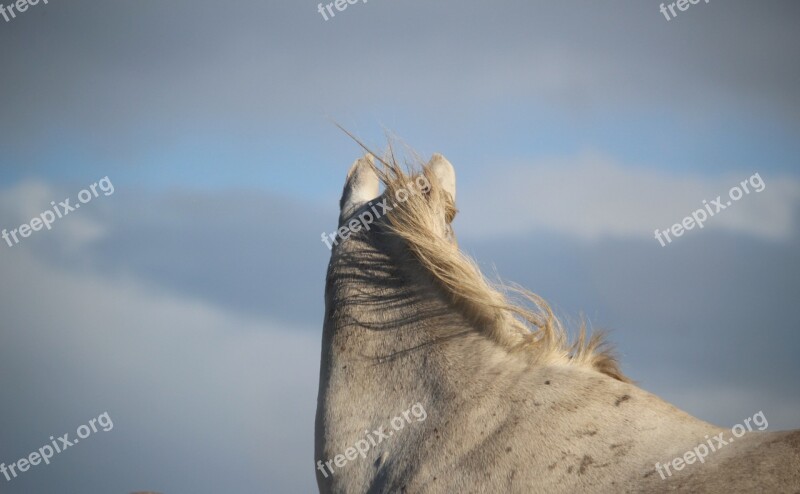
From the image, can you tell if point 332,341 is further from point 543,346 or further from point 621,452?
point 621,452

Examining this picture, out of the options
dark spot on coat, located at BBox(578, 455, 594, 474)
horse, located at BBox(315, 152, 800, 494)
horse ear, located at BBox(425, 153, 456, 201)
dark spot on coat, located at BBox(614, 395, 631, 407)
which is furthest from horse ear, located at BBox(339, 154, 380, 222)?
dark spot on coat, located at BBox(578, 455, 594, 474)

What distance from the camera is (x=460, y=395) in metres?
4.30

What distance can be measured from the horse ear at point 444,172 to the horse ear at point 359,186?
373mm

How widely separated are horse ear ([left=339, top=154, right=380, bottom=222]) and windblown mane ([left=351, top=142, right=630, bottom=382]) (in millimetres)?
410

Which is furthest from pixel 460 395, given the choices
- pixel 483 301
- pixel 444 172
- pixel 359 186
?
pixel 359 186

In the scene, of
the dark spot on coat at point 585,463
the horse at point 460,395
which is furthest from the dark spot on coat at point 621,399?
the dark spot on coat at point 585,463

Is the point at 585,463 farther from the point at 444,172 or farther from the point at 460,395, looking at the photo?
the point at 444,172

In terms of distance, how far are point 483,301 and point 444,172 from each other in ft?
3.30

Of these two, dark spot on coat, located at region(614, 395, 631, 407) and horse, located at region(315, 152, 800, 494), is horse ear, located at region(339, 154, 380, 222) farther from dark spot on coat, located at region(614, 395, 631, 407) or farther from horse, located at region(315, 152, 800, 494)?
dark spot on coat, located at region(614, 395, 631, 407)

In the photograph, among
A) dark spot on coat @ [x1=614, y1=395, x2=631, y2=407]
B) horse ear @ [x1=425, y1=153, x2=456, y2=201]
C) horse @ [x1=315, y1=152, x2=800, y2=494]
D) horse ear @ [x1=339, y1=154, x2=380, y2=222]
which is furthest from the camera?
horse ear @ [x1=339, y1=154, x2=380, y2=222]

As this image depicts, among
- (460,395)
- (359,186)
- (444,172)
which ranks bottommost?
(460,395)

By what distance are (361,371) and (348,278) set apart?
55 centimetres

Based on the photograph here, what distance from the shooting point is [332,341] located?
15.8 ft

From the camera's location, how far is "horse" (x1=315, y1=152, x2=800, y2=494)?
3770 millimetres
